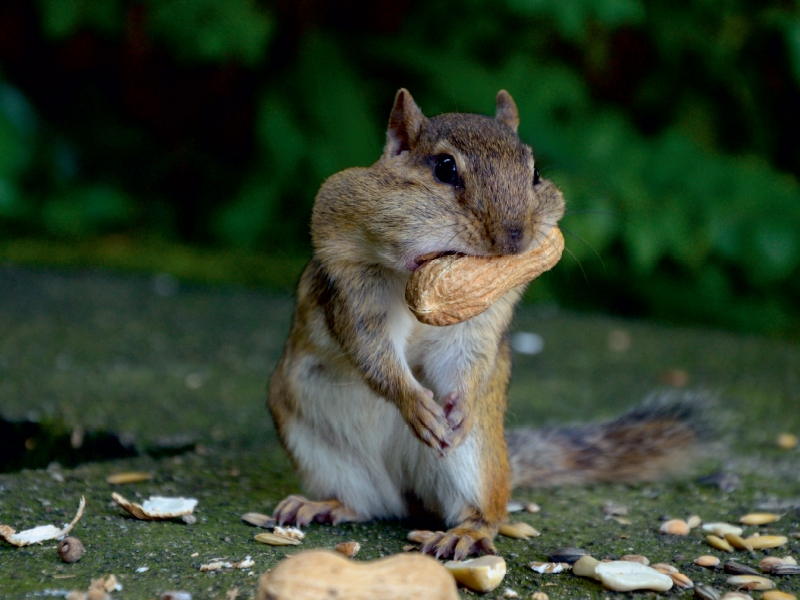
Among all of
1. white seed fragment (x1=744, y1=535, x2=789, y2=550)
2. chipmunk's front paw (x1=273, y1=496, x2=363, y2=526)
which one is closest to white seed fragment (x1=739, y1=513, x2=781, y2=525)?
white seed fragment (x1=744, y1=535, x2=789, y2=550)

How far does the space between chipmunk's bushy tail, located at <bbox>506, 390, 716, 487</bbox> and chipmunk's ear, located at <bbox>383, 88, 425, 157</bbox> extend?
86 cm

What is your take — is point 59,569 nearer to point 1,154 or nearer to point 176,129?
point 1,154

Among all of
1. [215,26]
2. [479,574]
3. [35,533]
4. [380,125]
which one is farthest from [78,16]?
[479,574]

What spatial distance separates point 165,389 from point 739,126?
10.4 feet

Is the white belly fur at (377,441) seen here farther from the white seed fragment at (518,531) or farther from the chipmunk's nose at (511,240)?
the chipmunk's nose at (511,240)

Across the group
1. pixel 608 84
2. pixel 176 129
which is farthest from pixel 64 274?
pixel 608 84

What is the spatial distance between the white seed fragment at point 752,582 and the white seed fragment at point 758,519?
405 mm

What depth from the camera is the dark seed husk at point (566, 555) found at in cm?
184

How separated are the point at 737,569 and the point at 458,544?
52cm

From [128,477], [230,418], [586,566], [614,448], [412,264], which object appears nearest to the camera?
[586,566]

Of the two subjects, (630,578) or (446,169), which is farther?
(446,169)

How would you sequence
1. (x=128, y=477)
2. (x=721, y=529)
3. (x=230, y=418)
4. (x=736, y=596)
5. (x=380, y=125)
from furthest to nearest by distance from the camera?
1. (x=380, y=125)
2. (x=230, y=418)
3. (x=128, y=477)
4. (x=721, y=529)
5. (x=736, y=596)

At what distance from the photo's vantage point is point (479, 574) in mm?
1642

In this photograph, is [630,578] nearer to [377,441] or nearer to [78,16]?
[377,441]
